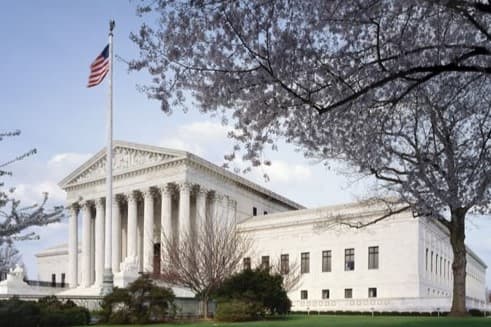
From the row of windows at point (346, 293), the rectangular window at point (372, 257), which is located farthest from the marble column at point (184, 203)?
the rectangular window at point (372, 257)

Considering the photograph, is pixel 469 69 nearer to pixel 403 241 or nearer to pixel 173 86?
pixel 173 86

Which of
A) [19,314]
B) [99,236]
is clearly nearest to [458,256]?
[19,314]

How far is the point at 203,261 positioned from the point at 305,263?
25261 mm

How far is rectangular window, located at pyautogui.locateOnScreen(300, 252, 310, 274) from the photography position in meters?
66.4

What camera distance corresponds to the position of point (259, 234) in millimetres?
70688

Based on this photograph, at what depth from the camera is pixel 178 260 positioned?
44344 millimetres

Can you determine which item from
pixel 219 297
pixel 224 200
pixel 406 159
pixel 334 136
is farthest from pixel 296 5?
pixel 224 200

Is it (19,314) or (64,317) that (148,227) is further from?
(19,314)

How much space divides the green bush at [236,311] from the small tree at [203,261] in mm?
4397

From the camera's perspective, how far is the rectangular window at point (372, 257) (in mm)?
61312

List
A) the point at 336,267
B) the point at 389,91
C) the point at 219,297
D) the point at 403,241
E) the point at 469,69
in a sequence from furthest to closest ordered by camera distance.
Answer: the point at 336,267, the point at 403,241, the point at 219,297, the point at 389,91, the point at 469,69

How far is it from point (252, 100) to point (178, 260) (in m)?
32.1

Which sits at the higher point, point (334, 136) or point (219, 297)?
point (334, 136)

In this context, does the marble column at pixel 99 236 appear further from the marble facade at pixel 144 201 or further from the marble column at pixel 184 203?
the marble column at pixel 184 203
